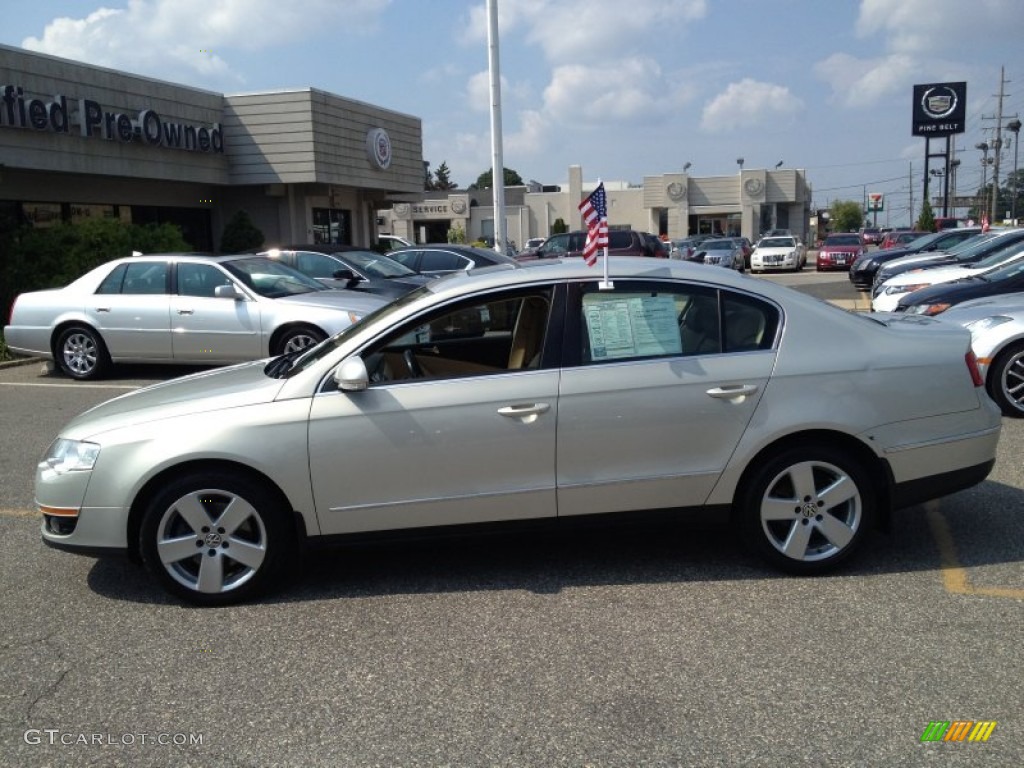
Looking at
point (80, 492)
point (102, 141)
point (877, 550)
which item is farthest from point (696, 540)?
point (102, 141)

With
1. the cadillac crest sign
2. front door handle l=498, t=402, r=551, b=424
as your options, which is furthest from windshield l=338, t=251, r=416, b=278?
the cadillac crest sign

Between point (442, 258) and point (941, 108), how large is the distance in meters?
58.2

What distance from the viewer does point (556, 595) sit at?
4.44 m

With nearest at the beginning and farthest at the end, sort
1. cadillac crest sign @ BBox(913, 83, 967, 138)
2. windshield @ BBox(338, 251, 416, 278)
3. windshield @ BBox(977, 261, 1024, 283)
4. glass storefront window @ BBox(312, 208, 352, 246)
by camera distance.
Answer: windshield @ BBox(977, 261, 1024, 283)
windshield @ BBox(338, 251, 416, 278)
glass storefront window @ BBox(312, 208, 352, 246)
cadillac crest sign @ BBox(913, 83, 967, 138)

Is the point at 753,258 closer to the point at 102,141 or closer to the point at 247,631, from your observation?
the point at 102,141

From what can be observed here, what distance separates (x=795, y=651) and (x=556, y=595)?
3.85 feet

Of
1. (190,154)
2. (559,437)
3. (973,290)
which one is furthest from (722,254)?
(559,437)

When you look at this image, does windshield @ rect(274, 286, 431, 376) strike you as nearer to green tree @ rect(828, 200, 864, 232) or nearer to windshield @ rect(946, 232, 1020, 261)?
windshield @ rect(946, 232, 1020, 261)

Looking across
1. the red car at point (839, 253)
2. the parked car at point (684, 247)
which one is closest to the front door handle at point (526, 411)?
the red car at point (839, 253)

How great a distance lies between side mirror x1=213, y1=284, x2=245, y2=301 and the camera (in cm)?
1073

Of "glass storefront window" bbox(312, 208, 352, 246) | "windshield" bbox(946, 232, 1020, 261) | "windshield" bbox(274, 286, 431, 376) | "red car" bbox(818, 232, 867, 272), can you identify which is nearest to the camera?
"windshield" bbox(274, 286, 431, 376)

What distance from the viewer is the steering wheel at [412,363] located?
4820mm

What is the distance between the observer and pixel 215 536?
14.2ft

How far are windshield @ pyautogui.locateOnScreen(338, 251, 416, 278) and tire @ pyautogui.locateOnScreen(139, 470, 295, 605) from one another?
10.6 meters
